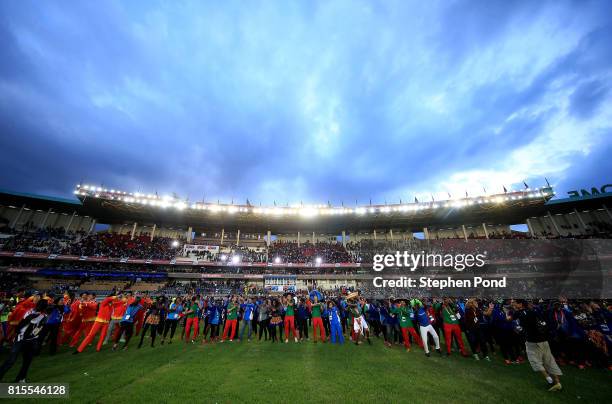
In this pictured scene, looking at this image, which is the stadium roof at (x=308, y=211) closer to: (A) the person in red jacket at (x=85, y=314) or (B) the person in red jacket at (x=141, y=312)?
(B) the person in red jacket at (x=141, y=312)

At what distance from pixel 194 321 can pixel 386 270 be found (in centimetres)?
2942

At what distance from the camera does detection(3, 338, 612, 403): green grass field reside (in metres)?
5.10

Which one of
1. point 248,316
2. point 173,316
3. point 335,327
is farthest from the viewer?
point 248,316

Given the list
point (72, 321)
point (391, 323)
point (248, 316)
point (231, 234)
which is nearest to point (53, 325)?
point (72, 321)

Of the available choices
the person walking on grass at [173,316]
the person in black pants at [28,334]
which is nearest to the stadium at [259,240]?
the person walking on grass at [173,316]

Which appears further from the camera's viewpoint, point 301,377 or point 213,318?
point 213,318

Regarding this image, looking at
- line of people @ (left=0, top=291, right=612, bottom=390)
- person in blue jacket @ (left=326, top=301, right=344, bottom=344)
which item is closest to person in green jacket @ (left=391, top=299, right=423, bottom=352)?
line of people @ (left=0, top=291, right=612, bottom=390)

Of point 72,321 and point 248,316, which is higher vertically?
point 248,316

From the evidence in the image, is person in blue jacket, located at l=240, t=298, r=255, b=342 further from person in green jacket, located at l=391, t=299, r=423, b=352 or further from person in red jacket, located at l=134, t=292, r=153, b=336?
person in green jacket, located at l=391, t=299, r=423, b=352

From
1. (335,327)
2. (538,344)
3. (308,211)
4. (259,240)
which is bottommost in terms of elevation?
(335,327)

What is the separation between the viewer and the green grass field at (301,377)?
5102 millimetres

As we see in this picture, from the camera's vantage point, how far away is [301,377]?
6129 mm

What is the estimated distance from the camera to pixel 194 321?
37.5ft

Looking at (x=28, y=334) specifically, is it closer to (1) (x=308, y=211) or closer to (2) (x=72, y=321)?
(2) (x=72, y=321)
